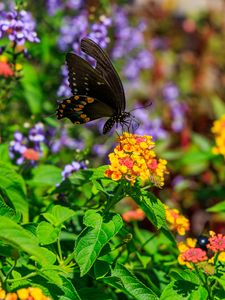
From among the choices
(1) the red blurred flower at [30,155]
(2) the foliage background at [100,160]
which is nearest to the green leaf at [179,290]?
(2) the foliage background at [100,160]

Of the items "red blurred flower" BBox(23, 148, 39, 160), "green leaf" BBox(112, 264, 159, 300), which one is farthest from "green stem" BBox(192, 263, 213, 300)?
"red blurred flower" BBox(23, 148, 39, 160)

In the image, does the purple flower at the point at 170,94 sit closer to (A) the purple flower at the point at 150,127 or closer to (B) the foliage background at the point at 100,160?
(B) the foliage background at the point at 100,160

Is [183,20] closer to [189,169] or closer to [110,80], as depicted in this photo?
[189,169]

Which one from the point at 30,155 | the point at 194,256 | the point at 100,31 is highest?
the point at 100,31

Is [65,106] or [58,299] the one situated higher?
[65,106]

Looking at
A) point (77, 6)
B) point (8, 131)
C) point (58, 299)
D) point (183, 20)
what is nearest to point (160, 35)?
point (183, 20)

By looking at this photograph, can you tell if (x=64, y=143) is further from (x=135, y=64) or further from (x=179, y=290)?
(x=179, y=290)

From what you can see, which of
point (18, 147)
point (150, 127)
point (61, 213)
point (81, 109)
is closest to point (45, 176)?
point (18, 147)
